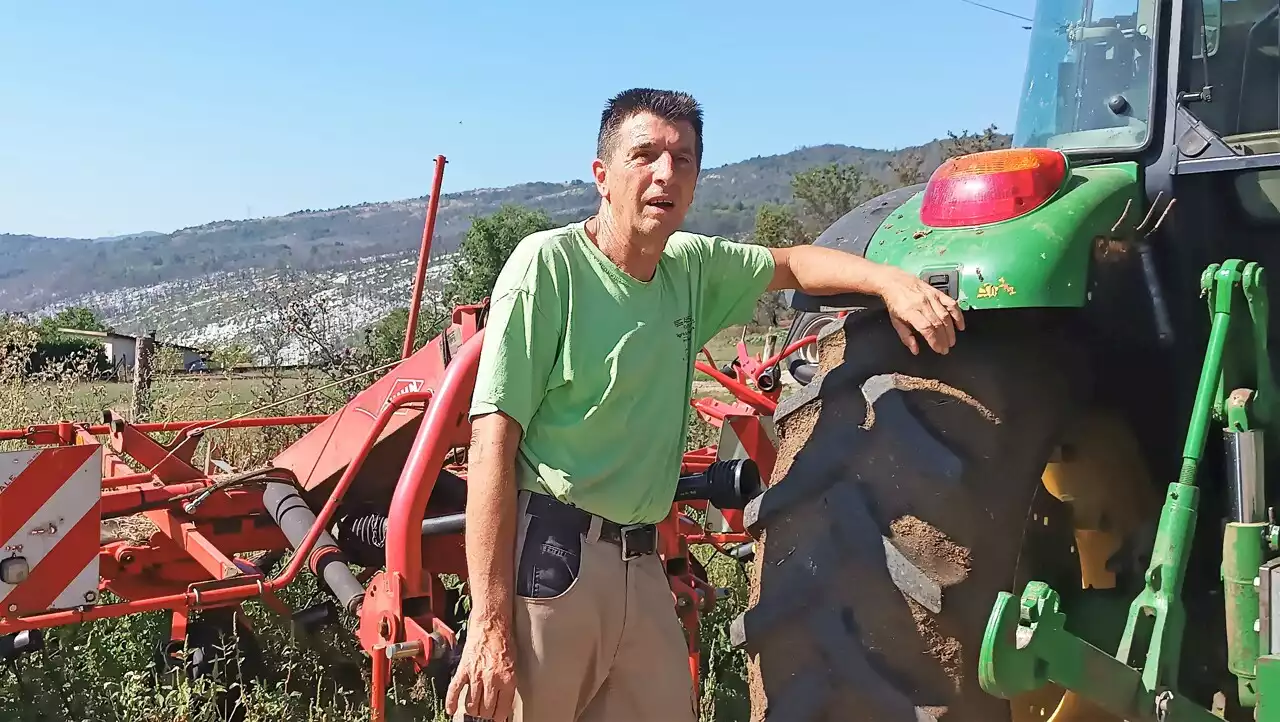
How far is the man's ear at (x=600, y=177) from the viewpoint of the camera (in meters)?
2.17

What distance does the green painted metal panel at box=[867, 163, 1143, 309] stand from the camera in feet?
6.60

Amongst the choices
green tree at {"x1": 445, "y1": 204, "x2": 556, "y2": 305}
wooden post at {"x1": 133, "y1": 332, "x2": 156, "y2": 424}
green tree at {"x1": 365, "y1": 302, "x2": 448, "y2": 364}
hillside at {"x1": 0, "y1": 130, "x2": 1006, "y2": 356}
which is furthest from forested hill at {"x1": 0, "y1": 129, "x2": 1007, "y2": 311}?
wooden post at {"x1": 133, "y1": 332, "x2": 156, "y2": 424}

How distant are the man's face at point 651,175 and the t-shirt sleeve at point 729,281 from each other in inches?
10.6

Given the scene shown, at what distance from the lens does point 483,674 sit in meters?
1.93

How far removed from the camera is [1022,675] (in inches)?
69.4

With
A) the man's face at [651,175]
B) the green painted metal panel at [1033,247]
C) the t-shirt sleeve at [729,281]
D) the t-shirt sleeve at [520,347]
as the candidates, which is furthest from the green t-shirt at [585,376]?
the green painted metal panel at [1033,247]

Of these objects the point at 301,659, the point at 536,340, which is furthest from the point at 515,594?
the point at 301,659

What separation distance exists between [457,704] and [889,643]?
2.52 ft

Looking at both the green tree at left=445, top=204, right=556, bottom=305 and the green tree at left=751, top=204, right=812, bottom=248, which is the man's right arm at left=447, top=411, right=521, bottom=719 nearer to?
the green tree at left=445, top=204, right=556, bottom=305

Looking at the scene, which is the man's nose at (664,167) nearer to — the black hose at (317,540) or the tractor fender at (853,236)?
the tractor fender at (853,236)

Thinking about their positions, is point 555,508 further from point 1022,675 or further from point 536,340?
point 1022,675

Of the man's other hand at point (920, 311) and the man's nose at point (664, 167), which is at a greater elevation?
the man's nose at point (664, 167)

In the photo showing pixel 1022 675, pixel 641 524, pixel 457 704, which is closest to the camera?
pixel 1022 675

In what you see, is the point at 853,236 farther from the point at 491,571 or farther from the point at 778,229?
the point at 778,229
